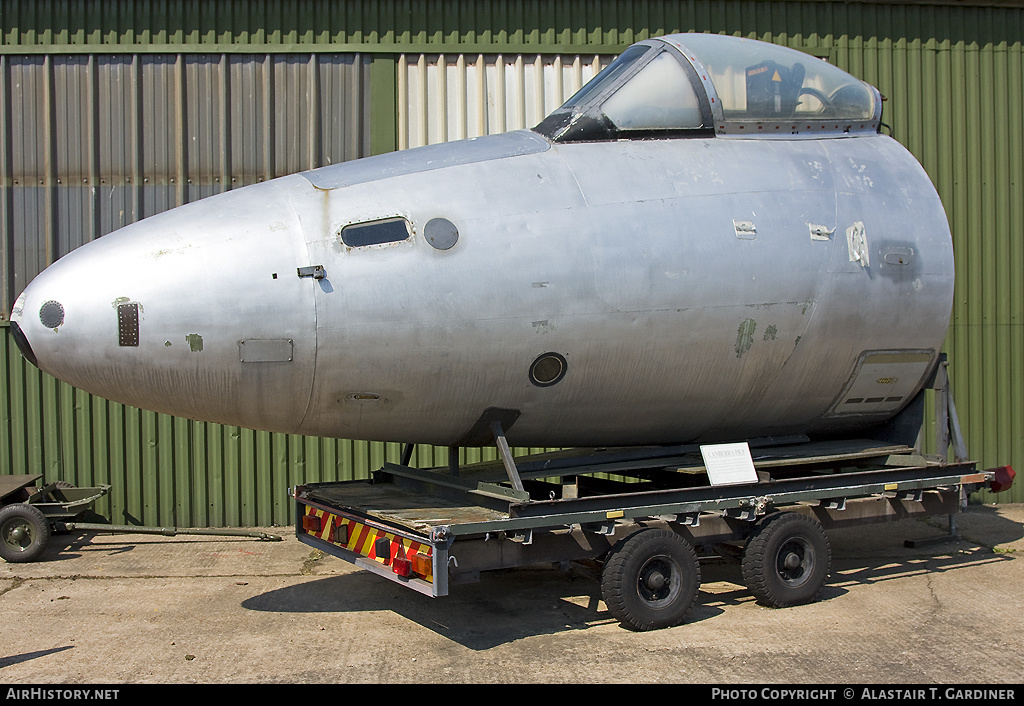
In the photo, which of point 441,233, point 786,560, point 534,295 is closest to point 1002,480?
point 786,560

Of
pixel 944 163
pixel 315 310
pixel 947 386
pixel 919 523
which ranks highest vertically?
pixel 944 163

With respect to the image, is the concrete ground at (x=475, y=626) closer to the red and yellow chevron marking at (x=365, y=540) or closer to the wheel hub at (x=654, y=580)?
the wheel hub at (x=654, y=580)

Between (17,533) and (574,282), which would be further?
(17,533)

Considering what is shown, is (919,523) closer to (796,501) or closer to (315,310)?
(796,501)

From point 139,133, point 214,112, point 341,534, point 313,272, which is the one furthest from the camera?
point 214,112

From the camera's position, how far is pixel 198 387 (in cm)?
606

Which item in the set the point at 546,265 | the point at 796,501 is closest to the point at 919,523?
the point at 796,501

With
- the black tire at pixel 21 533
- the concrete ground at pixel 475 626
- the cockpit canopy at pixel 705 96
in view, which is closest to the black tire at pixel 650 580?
the concrete ground at pixel 475 626

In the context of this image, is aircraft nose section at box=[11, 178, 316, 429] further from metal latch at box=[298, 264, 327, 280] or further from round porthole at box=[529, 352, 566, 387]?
round porthole at box=[529, 352, 566, 387]

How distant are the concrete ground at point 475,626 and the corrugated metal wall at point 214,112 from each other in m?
1.53

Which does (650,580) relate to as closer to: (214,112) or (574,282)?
(574,282)

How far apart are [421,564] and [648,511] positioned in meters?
1.71

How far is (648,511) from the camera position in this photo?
679 cm
